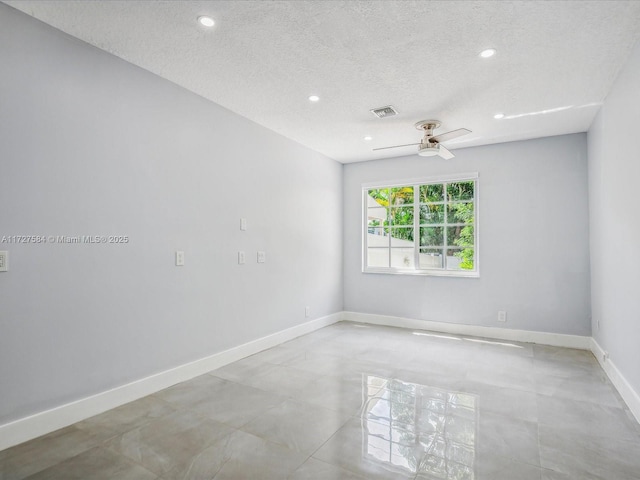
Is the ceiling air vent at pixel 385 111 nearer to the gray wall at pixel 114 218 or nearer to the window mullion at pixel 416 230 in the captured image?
the gray wall at pixel 114 218

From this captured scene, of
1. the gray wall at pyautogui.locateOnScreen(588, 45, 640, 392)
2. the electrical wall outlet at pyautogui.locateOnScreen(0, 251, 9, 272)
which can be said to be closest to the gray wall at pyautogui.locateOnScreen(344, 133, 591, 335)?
the gray wall at pyautogui.locateOnScreen(588, 45, 640, 392)

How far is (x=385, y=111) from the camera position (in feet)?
12.0

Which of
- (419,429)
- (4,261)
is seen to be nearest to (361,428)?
(419,429)

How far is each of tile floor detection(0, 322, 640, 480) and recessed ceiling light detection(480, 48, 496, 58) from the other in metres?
2.63

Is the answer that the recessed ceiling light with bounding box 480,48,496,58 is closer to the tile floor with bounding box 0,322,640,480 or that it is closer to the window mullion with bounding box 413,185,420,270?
the tile floor with bounding box 0,322,640,480

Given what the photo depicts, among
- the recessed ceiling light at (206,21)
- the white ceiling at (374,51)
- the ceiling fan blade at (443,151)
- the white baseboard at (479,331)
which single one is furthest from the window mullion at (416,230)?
the recessed ceiling light at (206,21)

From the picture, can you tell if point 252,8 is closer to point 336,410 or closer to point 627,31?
point 627,31

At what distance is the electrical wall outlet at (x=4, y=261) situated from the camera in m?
2.11

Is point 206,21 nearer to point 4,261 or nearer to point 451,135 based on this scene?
point 4,261

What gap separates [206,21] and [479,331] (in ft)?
15.4

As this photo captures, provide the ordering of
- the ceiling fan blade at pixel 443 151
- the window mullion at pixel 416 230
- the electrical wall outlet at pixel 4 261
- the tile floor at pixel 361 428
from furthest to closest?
the window mullion at pixel 416 230 → the ceiling fan blade at pixel 443 151 → the electrical wall outlet at pixel 4 261 → the tile floor at pixel 361 428

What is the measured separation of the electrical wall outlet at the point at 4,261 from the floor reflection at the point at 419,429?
2.40 m

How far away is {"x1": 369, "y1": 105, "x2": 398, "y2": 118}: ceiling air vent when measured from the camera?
3.60 metres

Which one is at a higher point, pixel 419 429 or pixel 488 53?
pixel 488 53
